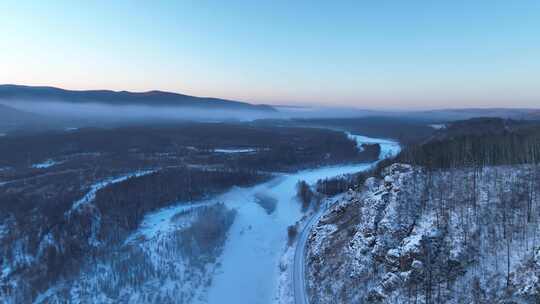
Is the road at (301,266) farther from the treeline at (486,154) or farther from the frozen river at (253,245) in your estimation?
the treeline at (486,154)

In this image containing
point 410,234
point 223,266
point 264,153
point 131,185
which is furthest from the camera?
point 264,153

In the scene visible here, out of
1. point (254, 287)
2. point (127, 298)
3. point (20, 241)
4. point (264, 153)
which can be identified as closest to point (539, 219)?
point (254, 287)

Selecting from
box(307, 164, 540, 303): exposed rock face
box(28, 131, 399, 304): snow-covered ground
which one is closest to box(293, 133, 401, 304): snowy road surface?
box(307, 164, 540, 303): exposed rock face

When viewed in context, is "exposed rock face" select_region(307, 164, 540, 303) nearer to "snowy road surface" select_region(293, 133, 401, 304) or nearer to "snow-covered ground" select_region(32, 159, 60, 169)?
"snowy road surface" select_region(293, 133, 401, 304)

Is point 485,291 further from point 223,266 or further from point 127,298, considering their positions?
point 127,298

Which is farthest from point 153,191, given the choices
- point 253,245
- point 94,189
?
point 253,245

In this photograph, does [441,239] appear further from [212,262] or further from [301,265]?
[212,262]

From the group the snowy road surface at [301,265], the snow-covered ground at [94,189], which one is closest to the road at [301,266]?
the snowy road surface at [301,265]
